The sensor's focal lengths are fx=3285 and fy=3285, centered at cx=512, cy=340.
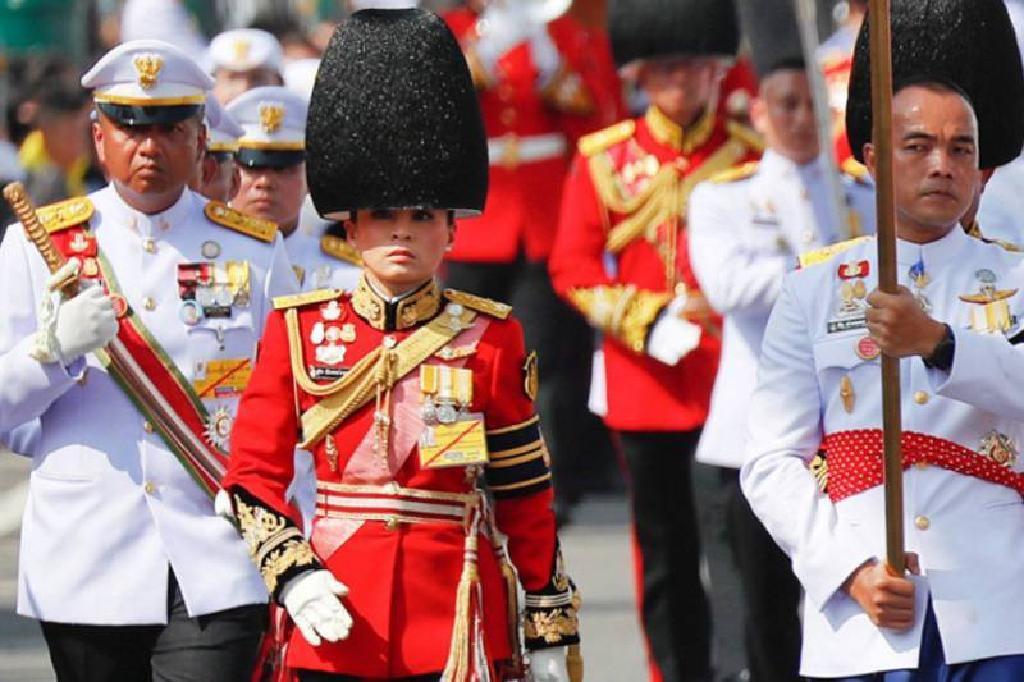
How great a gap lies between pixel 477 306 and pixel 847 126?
980 millimetres

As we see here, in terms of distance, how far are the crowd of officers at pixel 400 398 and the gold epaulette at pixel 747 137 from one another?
0.79 m

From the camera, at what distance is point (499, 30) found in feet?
45.1

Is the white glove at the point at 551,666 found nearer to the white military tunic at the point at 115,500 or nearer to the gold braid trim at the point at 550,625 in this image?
the gold braid trim at the point at 550,625

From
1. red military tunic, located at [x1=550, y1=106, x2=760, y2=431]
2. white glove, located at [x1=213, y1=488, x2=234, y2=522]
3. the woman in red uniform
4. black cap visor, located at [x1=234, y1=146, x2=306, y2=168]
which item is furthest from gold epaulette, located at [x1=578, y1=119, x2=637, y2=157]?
white glove, located at [x1=213, y1=488, x2=234, y2=522]

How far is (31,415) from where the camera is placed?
24.2ft

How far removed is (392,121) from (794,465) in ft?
3.74

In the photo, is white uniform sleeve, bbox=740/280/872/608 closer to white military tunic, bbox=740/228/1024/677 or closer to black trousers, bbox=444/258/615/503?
white military tunic, bbox=740/228/1024/677

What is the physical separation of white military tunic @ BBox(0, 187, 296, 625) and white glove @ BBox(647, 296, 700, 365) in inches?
108

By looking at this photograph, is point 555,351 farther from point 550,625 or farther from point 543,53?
point 550,625

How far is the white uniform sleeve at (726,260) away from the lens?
9617 mm

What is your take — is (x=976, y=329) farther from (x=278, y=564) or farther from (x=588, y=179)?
(x=588, y=179)

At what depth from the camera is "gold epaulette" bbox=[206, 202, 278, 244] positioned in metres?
7.76

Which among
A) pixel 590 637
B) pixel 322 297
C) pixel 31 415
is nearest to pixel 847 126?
pixel 322 297

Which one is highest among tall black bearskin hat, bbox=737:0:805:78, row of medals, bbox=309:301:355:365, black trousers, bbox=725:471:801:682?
tall black bearskin hat, bbox=737:0:805:78
